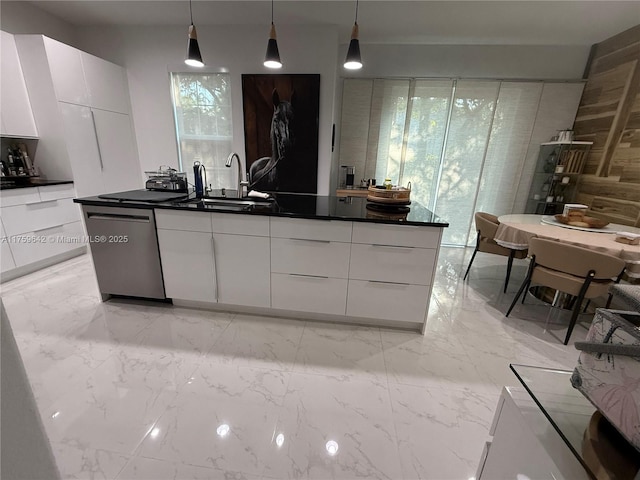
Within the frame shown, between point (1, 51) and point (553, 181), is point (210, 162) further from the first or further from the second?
point (553, 181)

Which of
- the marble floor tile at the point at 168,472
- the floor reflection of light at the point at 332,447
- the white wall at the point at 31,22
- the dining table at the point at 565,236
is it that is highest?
the white wall at the point at 31,22

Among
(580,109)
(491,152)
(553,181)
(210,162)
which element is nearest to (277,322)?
(210,162)

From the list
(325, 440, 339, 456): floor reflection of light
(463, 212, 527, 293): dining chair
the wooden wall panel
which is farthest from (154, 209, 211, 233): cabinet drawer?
the wooden wall panel

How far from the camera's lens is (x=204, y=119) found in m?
3.88

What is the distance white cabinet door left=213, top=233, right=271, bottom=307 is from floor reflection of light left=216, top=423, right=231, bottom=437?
931 millimetres

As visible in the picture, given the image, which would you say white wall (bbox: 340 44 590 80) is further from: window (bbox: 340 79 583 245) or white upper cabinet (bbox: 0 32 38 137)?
white upper cabinet (bbox: 0 32 38 137)

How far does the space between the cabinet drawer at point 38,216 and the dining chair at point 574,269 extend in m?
4.88

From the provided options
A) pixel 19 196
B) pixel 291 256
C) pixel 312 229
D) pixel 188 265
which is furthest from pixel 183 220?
pixel 19 196

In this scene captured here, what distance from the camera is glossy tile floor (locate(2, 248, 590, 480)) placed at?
122 cm

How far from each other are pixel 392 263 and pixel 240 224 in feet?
3.83

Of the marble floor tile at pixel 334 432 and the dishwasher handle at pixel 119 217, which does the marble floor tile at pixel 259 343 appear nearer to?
the marble floor tile at pixel 334 432

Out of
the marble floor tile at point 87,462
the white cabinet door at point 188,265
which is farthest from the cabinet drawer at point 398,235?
the marble floor tile at point 87,462

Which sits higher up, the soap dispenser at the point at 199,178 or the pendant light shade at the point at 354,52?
the pendant light shade at the point at 354,52

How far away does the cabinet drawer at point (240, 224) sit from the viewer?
77.6 inches
